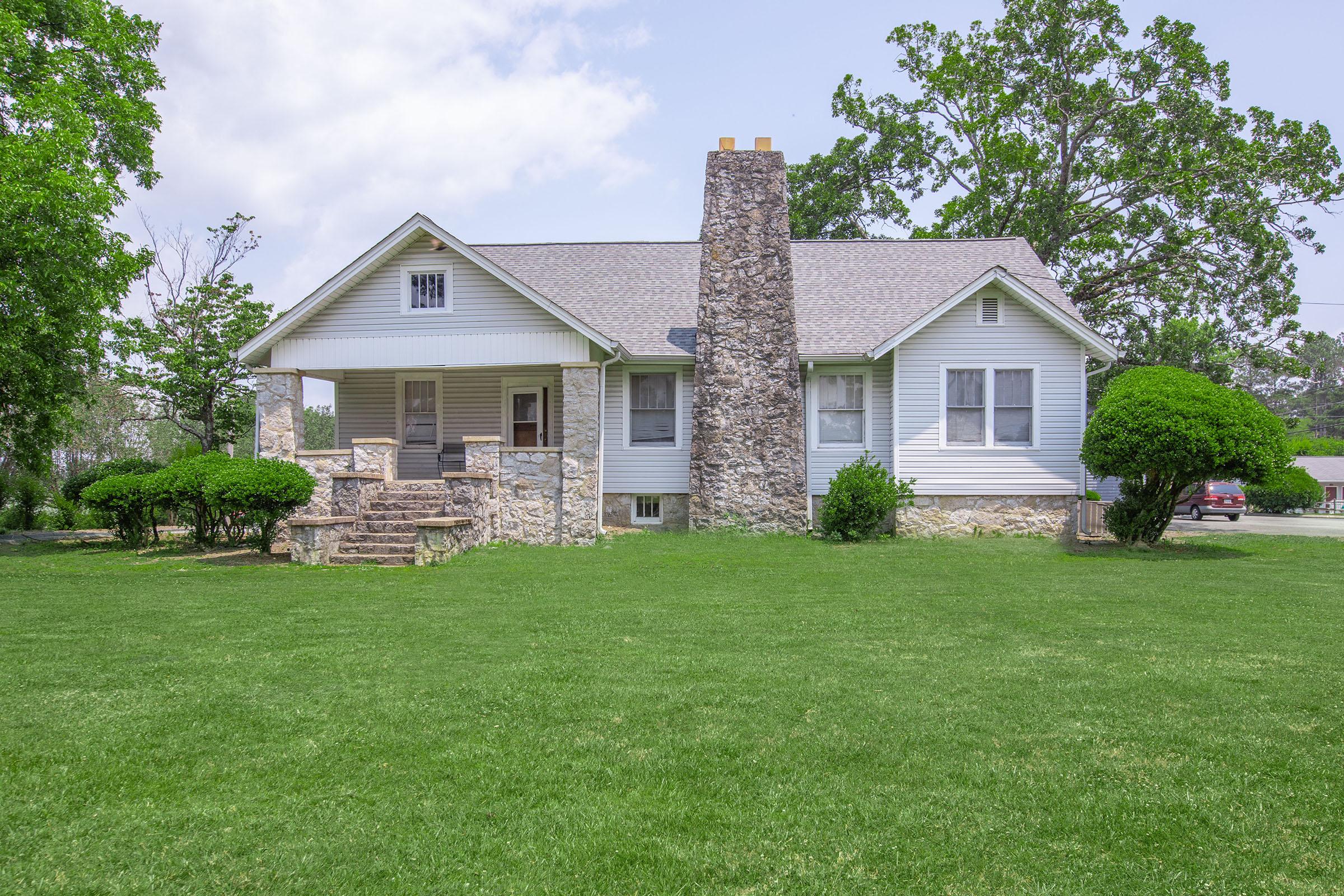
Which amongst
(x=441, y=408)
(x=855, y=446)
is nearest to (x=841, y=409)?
(x=855, y=446)

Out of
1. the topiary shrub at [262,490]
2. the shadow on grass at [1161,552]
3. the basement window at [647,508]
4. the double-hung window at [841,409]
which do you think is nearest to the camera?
the topiary shrub at [262,490]

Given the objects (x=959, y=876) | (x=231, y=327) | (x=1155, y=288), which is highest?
(x=1155, y=288)

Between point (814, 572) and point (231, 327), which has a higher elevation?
point (231, 327)

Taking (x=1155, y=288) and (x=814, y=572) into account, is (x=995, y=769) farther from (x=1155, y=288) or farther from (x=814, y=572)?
(x=1155, y=288)

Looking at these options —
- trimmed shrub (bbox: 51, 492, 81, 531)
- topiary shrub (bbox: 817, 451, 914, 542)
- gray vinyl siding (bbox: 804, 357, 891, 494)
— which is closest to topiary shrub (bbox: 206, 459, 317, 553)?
topiary shrub (bbox: 817, 451, 914, 542)

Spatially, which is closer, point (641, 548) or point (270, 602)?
point (270, 602)

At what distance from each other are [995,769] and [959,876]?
3.61 feet

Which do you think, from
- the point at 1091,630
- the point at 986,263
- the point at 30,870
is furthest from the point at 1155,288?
the point at 30,870

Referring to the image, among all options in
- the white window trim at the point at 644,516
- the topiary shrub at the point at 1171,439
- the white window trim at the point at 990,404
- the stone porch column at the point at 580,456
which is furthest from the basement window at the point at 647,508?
the topiary shrub at the point at 1171,439

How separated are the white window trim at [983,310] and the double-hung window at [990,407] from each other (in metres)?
0.80

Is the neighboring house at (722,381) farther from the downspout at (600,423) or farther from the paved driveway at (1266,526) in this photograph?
the paved driveway at (1266,526)

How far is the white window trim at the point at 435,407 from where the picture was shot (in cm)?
1862

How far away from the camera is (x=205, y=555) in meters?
13.8

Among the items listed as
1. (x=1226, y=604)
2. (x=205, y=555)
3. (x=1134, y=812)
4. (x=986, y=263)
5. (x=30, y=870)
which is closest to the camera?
(x=30, y=870)
